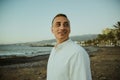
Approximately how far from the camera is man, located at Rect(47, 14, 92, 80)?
2.73ft

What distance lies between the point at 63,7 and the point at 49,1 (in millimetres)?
252

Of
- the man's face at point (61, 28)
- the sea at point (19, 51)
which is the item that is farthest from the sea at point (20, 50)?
the man's face at point (61, 28)

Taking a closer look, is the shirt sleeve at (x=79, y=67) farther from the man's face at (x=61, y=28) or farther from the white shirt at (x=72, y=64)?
the man's face at (x=61, y=28)

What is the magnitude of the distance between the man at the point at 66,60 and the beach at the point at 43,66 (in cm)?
206

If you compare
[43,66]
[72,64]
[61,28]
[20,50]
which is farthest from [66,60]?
[20,50]

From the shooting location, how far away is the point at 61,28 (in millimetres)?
970

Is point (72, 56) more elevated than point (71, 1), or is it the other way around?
point (71, 1)

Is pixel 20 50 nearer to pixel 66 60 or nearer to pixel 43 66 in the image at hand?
pixel 43 66

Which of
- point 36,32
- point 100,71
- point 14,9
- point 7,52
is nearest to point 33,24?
point 36,32

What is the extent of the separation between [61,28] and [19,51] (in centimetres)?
226

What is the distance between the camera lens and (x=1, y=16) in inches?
126

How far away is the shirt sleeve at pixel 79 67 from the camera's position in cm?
83

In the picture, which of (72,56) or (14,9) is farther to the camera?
(14,9)

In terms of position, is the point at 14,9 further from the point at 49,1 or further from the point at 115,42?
the point at 115,42
